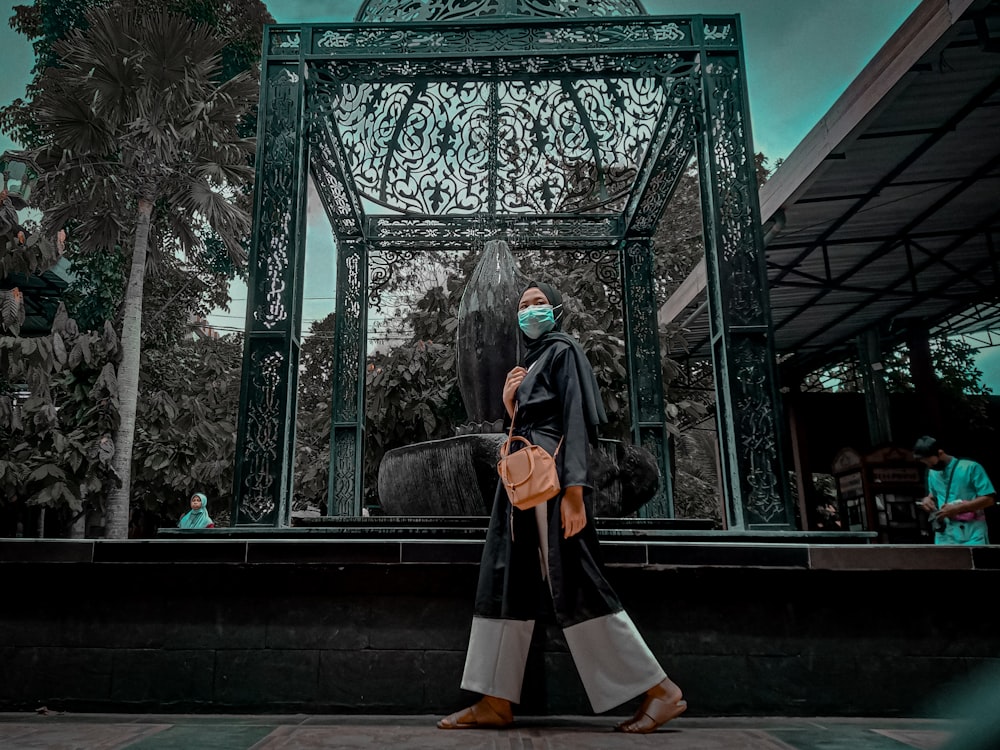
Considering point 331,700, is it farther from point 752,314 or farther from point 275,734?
point 752,314

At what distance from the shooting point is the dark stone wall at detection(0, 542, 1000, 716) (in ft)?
9.11

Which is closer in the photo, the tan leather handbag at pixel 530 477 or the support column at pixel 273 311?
the tan leather handbag at pixel 530 477

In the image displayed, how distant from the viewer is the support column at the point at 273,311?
3852 millimetres

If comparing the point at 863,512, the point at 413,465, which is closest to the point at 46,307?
the point at 413,465

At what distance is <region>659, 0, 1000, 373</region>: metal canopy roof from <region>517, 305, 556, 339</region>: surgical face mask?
438 centimetres

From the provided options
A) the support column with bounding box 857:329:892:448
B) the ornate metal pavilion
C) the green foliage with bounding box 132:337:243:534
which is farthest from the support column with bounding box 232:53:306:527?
the support column with bounding box 857:329:892:448

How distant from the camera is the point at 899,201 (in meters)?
8.55

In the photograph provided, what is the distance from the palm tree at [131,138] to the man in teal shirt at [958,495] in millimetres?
9395

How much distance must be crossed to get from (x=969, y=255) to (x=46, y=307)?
16.8m

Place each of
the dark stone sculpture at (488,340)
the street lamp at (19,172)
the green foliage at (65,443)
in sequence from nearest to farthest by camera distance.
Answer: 1. the dark stone sculpture at (488,340)
2. the green foliage at (65,443)
3. the street lamp at (19,172)

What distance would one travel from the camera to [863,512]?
13102mm

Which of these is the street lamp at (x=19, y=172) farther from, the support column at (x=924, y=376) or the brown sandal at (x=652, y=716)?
the support column at (x=924, y=376)

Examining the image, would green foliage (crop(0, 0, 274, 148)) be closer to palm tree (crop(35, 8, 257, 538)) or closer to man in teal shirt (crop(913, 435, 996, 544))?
palm tree (crop(35, 8, 257, 538))

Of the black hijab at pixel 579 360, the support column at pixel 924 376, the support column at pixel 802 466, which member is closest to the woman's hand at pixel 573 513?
the black hijab at pixel 579 360
